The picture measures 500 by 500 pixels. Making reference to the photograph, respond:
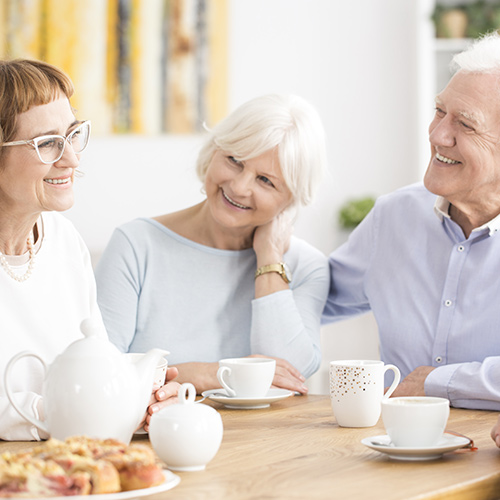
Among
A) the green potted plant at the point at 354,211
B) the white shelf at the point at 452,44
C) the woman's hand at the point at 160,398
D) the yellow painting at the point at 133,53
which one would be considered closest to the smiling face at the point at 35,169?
the woman's hand at the point at 160,398

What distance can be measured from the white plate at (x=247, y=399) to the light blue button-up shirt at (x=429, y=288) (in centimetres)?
32

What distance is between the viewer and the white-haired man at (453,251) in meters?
1.74

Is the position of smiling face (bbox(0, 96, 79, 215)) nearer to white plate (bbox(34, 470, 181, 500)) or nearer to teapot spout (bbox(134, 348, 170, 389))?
teapot spout (bbox(134, 348, 170, 389))

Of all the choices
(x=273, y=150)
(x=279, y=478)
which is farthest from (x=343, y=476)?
(x=273, y=150)

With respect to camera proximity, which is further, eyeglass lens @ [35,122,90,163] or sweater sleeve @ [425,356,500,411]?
sweater sleeve @ [425,356,500,411]

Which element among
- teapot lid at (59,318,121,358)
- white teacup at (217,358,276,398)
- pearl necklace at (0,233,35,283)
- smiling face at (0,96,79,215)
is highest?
smiling face at (0,96,79,215)

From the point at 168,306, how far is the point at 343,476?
1.09 metres

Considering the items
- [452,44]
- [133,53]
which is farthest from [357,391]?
[452,44]

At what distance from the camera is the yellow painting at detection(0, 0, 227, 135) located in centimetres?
360

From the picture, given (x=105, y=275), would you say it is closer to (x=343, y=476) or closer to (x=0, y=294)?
(x=0, y=294)

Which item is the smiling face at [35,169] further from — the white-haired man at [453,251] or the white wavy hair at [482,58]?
the white wavy hair at [482,58]

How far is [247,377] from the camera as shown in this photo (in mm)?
1492

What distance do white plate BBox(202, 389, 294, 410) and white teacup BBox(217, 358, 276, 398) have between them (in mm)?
19

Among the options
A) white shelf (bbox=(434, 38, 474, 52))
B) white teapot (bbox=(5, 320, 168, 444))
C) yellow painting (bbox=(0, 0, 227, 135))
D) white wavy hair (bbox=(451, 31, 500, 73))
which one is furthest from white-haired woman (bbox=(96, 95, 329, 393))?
white shelf (bbox=(434, 38, 474, 52))
